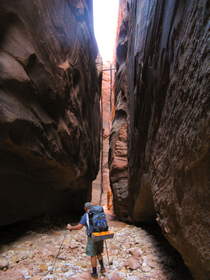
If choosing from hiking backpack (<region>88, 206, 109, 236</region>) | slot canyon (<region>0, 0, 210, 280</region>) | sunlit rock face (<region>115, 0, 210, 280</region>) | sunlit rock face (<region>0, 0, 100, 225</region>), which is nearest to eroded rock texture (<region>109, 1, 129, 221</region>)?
slot canyon (<region>0, 0, 210, 280</region>)

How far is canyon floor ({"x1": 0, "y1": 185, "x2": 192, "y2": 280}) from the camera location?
10.5 feet

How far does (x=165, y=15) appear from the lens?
3014 mm

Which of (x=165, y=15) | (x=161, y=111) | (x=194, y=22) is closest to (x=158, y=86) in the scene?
(x=161, y=111)

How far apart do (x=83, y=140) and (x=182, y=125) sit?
454cm

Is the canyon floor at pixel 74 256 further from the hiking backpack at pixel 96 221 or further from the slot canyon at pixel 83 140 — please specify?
the hiking backpack at pixel 96 221

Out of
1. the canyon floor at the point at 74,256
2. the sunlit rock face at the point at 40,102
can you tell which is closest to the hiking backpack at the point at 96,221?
the canyon floor at the point at 74,256

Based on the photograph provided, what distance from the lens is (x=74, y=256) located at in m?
3.96

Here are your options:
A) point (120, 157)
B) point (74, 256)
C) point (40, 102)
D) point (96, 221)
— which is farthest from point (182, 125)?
point (120, 157)

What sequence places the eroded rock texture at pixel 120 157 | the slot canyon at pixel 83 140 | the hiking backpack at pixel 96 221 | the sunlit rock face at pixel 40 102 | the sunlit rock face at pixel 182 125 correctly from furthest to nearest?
the eroded rock texture at pixel 120 157 < the sunlit rock face at pixel 40 102 < the hiking backpack at pixel 96 221 < the slot canyon at pixel 83 140 < the sunlit rock face at pixel 182 125

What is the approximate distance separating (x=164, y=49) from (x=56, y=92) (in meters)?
2.46

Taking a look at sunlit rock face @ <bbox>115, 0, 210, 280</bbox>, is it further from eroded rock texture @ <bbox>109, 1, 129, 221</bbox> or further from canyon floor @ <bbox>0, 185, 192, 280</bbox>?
eroded rock texture @ <bbox>109, 1, 129, 221</bbox>

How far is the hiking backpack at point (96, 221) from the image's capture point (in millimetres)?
3123

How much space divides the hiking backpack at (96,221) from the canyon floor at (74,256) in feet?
2.35

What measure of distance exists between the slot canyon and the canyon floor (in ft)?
0.08
